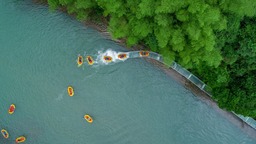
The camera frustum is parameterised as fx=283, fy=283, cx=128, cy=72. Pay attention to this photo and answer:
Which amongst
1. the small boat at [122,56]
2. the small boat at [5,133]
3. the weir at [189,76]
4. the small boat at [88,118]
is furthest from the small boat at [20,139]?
the weir at [189,76]

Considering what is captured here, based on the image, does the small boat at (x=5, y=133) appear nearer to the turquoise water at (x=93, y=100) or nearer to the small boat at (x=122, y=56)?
the turquoise water at (x=93, y=100)

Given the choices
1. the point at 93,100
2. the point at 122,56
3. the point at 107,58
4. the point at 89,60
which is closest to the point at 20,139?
the point at 93,100

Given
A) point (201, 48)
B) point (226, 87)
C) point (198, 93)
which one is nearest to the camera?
point (201, 48)

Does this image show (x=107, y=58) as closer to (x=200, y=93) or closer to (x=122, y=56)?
(x=122, y=56)

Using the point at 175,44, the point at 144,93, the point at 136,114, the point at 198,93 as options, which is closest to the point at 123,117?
the point at 136,114

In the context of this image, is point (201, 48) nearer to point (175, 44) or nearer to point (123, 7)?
point (175, 44)

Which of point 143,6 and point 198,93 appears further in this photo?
point 198,93

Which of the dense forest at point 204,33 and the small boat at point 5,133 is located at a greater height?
the dense forest at point 204,33

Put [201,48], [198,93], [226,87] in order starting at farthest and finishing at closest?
[198,93], [226,87], [201,48]
